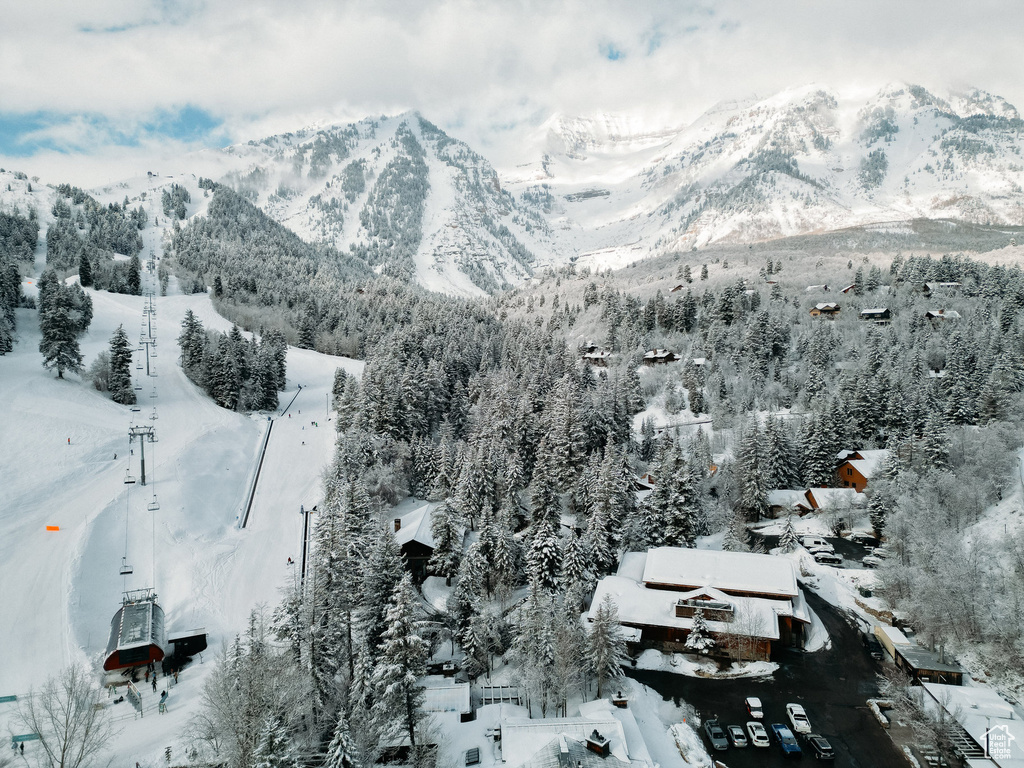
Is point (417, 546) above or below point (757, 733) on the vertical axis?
above

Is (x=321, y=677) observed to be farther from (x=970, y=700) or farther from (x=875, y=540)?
(x=875, y=540)

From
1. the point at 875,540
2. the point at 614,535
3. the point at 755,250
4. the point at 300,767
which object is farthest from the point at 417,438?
the point at 755,250

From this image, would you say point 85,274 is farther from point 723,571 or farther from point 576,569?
point 723,571

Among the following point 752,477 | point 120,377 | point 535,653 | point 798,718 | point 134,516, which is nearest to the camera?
point 798,718

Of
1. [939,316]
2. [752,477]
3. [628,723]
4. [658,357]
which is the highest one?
[939,316]

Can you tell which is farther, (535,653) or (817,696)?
(535,653)

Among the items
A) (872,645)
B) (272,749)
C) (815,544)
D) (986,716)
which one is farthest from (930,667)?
(272,749)

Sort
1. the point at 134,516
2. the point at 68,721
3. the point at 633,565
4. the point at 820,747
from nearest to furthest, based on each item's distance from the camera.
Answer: the point at 68,721 < the point at 820,747 < the point at 633,565 < the point at 134,516
